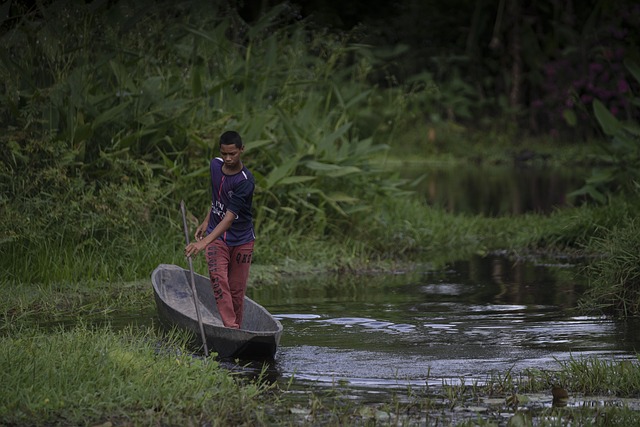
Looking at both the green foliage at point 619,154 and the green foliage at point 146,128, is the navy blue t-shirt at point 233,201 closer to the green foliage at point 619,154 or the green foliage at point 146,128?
the green foliage at point 146,128

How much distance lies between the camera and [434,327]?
28.2ft

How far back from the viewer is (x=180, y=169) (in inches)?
450

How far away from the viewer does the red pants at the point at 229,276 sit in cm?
764

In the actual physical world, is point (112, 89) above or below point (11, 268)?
above

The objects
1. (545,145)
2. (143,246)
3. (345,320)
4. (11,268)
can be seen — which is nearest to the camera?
(345,320)

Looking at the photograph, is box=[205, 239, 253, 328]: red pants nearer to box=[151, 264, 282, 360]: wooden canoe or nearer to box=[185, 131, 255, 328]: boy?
box=[185, 131, 255, 328]: boy

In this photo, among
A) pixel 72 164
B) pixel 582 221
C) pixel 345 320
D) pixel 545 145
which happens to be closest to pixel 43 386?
pixel 345 320

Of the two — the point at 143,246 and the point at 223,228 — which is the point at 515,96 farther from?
the point at 223,228

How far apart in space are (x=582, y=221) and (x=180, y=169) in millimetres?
4323

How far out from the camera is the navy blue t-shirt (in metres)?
7.46

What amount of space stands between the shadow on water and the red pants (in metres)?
0.45

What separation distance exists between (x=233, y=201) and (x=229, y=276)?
667 mm

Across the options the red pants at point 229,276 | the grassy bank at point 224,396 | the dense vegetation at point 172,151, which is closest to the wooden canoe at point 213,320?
the red pants at point 229,276

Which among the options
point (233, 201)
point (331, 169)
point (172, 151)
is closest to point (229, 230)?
point (233, 201)
